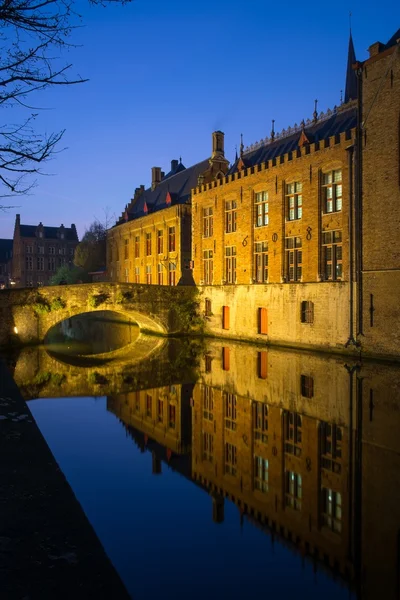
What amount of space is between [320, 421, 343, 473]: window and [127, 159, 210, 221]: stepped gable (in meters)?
25.5

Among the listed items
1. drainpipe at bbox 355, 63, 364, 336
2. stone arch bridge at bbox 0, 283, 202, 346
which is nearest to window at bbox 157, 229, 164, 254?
stone arch bridge at bbox 0, 283, 202, 346

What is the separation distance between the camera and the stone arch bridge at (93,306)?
22531mm

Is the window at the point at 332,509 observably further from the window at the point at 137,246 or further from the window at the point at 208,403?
the window at the point at 137,246

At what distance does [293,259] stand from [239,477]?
15.8 meters

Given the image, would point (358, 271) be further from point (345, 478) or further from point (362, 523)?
point (362, 523)

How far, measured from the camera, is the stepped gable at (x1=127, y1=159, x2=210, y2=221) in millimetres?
34500

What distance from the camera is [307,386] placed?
13016 mm

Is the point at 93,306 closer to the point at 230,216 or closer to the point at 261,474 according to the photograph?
the point at 230,216

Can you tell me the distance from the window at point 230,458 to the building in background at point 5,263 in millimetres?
75942

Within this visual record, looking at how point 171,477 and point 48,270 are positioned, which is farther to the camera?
point 48,270

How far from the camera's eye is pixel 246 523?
230 inches

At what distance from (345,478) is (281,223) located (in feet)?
55.5

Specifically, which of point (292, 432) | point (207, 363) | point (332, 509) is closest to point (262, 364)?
point (207, 363)

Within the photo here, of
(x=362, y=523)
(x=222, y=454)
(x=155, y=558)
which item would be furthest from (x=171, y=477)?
(x=362, y=523)
